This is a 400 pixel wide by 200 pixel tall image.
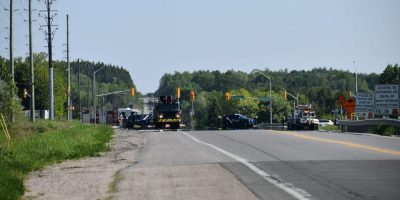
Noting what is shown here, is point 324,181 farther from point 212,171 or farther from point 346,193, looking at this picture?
point 212,171

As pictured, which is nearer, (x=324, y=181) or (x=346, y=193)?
(x=346, y=193)

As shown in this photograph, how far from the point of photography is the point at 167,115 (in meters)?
67.3

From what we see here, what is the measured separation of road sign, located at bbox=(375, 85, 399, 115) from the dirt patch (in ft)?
82.5

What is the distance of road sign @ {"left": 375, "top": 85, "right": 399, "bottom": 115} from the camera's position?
45188 mm

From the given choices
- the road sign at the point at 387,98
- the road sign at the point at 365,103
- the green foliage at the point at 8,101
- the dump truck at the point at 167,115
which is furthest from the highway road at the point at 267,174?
the dump truck at the point at 167,115

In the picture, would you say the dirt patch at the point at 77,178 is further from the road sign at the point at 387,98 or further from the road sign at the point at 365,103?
the road sign at the point at 365,103

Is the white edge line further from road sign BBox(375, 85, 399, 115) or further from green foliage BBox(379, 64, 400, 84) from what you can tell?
green foliage BBox(379, 64, 400, 84)

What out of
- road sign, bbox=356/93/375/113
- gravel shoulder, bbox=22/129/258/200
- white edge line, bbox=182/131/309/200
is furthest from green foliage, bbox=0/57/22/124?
white edge line, bbox=182/131/309/200

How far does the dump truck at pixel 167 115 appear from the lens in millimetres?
67188

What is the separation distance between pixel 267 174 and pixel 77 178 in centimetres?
461

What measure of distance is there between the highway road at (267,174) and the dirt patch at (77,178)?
19.0 inches

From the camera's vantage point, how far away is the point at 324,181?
591 inches

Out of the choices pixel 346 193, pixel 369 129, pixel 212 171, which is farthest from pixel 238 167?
pixel 369 129

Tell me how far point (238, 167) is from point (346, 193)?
5681mm
